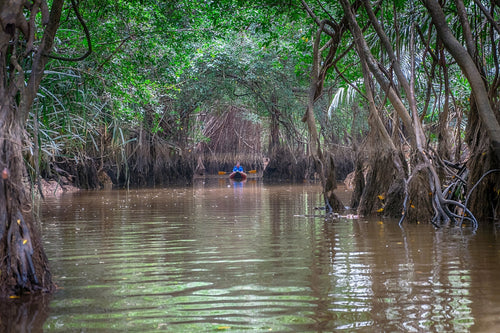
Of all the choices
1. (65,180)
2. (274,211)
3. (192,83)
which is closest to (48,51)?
(274,211)

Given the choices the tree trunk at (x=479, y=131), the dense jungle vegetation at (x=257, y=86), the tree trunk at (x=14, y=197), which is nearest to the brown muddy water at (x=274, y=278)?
the tree trunk at (x=14, y=197)

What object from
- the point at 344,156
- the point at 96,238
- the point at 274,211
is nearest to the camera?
the point at 96,238

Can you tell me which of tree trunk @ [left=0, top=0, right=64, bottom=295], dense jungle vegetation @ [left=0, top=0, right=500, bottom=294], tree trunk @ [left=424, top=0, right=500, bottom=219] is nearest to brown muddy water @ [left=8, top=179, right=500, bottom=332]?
tree trunk @ [left=0, top=0, right=64, bottom=295]

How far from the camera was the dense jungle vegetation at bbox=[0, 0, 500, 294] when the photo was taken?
4383 mm

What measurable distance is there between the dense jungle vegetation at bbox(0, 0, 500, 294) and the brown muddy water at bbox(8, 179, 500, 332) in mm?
739

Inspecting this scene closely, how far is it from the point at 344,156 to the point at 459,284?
2582 centimetres

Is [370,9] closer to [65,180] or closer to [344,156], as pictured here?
[65,180]

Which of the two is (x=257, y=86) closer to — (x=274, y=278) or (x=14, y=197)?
(x=274, y=278)

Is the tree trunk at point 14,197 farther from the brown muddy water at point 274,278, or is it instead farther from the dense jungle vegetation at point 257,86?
the brown muddy water at point 274,278

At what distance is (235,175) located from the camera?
31.0 meters

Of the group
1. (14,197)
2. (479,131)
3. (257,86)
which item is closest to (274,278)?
(14,197)

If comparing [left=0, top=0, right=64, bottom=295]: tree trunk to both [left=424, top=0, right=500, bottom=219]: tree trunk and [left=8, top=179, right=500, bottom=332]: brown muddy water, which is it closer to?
[left=8, top=179, right=500, bottom=332]: brown muddy water

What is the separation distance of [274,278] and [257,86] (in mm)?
22054

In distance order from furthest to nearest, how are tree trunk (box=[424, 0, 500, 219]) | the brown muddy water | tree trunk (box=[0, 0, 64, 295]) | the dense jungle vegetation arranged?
tree trunk (box=[424, 0, 500, 219]), the dense jungle vegetation, tree trunk (box=[0, 0, 64, 295]), the brown muddy water
